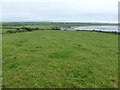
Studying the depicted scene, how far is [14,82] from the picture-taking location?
7.13 m

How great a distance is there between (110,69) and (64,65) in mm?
3914

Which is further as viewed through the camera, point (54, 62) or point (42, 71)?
point (54, 62)

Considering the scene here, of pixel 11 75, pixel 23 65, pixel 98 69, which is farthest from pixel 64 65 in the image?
pixel 11 75

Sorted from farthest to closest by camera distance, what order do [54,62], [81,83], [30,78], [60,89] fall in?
1. [54,62]
2. [30,78]
3. [81,83]
4. [60,89]

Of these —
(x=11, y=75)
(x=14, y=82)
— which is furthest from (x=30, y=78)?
(x=11, y=75)

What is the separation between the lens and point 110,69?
378 inches

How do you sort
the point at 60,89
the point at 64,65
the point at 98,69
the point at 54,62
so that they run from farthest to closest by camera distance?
1. the point at 54,62
2. the point at 64,65
3. the point at 98,69
4. the point at 60,89

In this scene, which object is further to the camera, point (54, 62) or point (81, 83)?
point (54, 62)

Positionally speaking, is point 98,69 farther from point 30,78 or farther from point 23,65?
point 23,65

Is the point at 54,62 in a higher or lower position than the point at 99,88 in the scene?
higher

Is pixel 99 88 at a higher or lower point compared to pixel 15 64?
lower

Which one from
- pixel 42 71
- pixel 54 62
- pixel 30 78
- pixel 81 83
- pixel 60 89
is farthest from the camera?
pixel 54 62

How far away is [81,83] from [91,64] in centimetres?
379

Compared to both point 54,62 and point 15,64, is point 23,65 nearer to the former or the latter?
point 15,64
